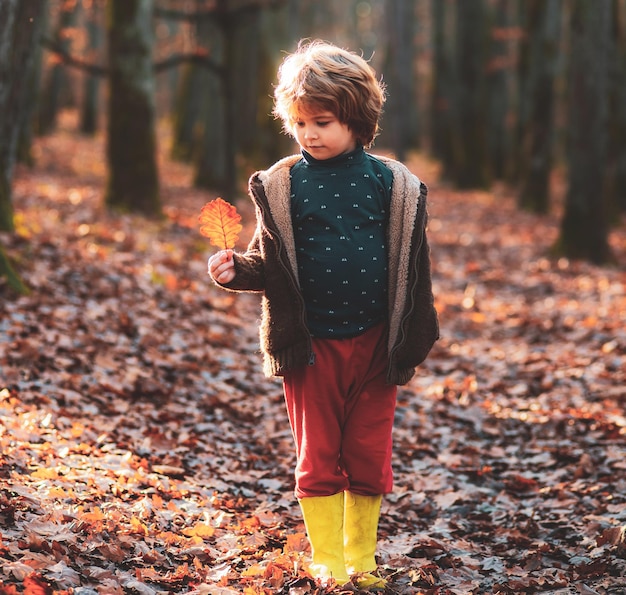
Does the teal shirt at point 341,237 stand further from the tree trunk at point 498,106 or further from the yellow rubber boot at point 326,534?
the tree trunk at point 498,106

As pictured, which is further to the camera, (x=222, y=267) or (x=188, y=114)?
(x=188, y=114)

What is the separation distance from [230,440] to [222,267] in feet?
8.07

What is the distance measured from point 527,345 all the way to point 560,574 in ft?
14.8

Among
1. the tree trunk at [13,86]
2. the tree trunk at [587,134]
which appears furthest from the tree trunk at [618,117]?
the tree trunk at [13,86]

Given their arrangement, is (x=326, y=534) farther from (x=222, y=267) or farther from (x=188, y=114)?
(x=188, y=114)

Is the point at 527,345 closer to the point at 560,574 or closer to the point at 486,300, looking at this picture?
the point at 486,300

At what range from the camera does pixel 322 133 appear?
314cm

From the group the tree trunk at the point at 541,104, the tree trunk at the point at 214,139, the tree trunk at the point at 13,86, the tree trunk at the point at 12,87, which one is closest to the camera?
the tree trunk at the point at 12,87

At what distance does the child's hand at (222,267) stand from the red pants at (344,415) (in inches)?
18.7

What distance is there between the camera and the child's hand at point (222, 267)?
3199 millimetres

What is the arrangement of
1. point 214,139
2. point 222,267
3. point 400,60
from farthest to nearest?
point 400,60, point 214,139, point 222,267

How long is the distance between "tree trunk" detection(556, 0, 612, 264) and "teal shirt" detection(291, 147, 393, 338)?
28.7 ft

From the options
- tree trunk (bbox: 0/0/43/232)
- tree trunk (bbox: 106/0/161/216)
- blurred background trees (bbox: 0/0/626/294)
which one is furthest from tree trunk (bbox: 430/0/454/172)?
tree trunk (bbox: 0/0/43/232)

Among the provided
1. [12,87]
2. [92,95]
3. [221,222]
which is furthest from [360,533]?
[92,95]
